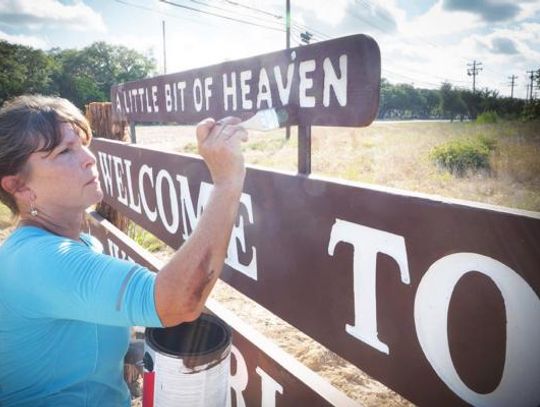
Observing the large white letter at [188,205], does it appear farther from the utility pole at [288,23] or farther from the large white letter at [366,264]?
the utility pole at [288,23]

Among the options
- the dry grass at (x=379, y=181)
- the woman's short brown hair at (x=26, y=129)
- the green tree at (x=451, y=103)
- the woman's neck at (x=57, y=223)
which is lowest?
the dry grass at (x=379, y=181)

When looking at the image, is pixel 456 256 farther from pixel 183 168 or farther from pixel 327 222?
pixel 183 168

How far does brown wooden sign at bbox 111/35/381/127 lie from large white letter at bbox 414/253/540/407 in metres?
0.47

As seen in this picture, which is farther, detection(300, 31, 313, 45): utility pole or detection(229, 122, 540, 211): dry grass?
detection(300, 31, 313, 45): utility pole

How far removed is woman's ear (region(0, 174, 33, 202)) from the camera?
1.43 meters

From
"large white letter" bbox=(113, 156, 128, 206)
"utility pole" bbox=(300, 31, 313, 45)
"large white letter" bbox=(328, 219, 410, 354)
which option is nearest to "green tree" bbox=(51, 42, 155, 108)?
"utility pole" bbox=(300, 31, 313, 45)

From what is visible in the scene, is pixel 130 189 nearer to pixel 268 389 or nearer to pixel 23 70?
pixel 268 389

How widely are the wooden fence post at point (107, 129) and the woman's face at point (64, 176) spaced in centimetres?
223

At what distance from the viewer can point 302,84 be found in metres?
1.34

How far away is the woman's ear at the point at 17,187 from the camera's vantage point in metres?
1.43

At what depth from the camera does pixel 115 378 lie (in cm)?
155

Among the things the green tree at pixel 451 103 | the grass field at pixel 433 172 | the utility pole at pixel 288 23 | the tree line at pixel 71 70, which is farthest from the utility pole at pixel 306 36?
the green tree at pixel 451 103

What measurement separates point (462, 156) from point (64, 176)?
54.6 feet

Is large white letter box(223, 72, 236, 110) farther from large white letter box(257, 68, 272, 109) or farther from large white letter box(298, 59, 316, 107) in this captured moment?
large white letter box(298, 59, 316, 107)
